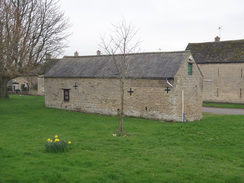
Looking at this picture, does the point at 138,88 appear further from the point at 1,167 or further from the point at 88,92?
the point at 1,167

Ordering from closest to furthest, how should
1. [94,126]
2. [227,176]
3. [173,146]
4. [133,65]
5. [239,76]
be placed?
[227,176] < [173,146] < [94,126] < [133,65] < [239,76]

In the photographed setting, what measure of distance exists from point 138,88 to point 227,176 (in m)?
14.8

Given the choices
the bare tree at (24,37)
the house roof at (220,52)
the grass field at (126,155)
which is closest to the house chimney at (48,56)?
the bare tree at (24,37)

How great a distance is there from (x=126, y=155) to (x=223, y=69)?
110ft

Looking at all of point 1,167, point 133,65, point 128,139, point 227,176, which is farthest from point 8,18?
point 227,176

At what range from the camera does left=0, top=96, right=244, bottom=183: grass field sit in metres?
8.41

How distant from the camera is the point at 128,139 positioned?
46.2 feet

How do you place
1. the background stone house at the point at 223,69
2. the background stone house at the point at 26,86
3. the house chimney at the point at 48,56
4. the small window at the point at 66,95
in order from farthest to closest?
the background stone house at the point at 26,86, the background stone house at the point at 223,69, the house chimney at the point at 48,56, the small window at the point at 66,95

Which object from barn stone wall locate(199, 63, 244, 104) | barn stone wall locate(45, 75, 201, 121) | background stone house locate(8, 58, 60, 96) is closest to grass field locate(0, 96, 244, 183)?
barn stone wall locate(45, 75, 201, 121)

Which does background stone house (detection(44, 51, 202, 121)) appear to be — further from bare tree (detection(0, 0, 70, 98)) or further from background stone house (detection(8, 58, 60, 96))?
background stone house (detection(8, 58, 60, 96))

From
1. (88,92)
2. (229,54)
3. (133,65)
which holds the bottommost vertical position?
(88,92)

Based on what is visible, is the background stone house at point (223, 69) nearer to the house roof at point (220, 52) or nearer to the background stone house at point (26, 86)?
the house roof at point (220, 52)

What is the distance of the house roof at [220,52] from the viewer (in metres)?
39.6

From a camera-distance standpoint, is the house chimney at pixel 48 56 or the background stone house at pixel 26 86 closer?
the house chimney at pixel 48 56
